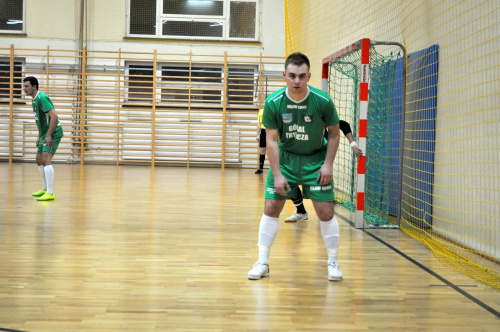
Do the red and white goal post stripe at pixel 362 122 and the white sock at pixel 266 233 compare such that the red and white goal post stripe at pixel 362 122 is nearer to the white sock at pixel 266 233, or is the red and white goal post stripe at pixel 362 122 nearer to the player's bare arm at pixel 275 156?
the white sock at pixel 266 233

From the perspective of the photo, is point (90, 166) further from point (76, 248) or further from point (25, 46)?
point (76, 248)

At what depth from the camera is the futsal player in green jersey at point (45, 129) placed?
7.23 m

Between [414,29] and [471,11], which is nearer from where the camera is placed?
[471,11]

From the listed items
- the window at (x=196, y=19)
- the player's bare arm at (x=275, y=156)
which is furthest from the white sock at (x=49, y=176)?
the window at (x=196, y=19)

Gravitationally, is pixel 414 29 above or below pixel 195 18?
below

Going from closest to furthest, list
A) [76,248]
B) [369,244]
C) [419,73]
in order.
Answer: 1. [76,248]
2. [369,244]
3. [419,73]

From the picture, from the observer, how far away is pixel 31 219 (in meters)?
6.00

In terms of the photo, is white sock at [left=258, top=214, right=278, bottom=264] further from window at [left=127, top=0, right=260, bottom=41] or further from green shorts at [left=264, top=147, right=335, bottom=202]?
window at [left=127, top=0, right=260, bottom=41]

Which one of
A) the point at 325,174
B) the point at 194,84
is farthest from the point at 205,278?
the point at 194,84

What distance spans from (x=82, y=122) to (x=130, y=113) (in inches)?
47.1

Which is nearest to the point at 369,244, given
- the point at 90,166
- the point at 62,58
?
the point at 90,166

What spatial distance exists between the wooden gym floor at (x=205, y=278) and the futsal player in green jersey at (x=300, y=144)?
41 cm

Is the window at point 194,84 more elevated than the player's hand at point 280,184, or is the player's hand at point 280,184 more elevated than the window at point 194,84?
the window at point 194,84

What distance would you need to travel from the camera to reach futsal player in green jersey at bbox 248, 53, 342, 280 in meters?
3.60
